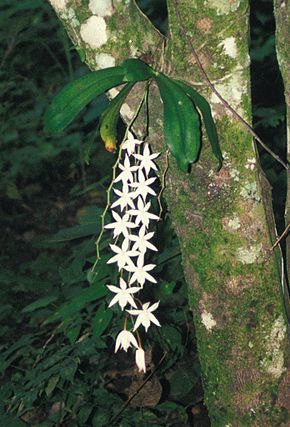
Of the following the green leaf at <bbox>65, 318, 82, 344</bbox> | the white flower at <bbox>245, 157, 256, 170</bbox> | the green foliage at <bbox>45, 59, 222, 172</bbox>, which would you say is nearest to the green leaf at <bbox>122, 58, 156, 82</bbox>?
the green foliage at <bbox>45, 59, 222, 172</bbox>

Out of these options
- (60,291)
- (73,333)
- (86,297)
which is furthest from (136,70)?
(60,291)

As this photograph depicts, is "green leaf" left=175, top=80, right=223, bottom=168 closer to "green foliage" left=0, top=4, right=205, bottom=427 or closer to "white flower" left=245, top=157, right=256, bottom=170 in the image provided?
"white flower" left=245, top=157, right=256, bottom=170

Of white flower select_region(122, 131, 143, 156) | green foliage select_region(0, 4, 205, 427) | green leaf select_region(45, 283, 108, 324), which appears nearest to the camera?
white flower select_region(122, 131, 143, 156)

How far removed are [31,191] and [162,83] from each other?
2.93 m

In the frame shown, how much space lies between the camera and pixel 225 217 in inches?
48.8

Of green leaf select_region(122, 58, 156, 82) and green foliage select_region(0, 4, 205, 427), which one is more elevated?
green leaf select_region(122, 58, 156, 82)

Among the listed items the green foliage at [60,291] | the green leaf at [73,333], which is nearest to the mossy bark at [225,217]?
the green foliage at [60,291]

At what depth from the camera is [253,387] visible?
135cm

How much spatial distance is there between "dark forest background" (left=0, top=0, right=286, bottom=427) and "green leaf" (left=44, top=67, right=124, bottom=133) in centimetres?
23

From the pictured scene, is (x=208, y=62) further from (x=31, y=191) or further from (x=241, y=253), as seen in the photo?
(x=31, y=191)

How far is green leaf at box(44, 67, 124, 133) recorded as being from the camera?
1111 millimetres

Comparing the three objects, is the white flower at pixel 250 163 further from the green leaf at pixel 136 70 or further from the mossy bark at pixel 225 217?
the green leaf at pixel 136 70

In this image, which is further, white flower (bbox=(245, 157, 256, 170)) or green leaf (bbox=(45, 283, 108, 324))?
green leaf (bbox=(45, 283, 108, 324))

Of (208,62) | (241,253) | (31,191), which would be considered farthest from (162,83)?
(31,191)
